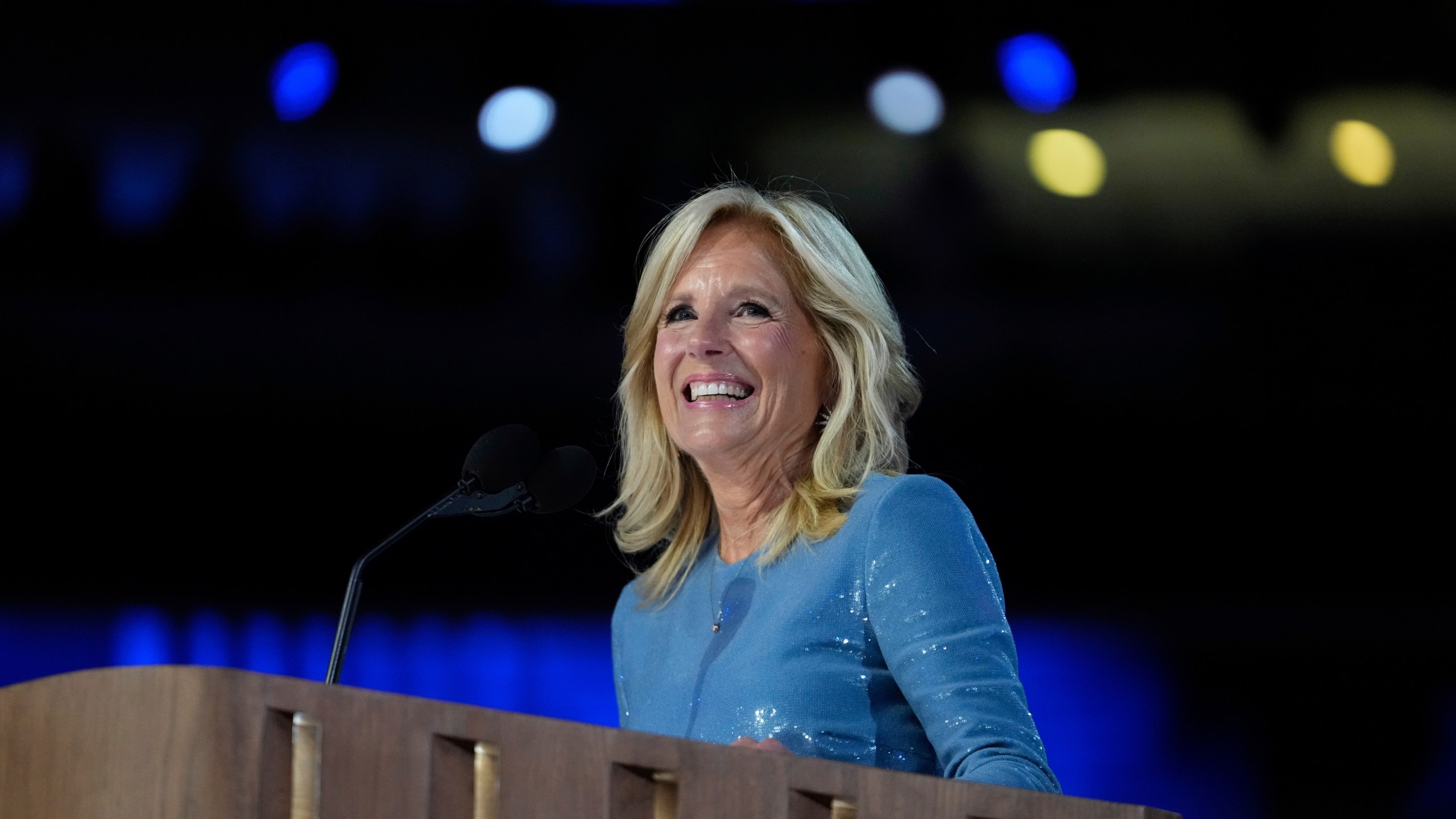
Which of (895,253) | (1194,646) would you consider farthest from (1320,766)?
(895,253)

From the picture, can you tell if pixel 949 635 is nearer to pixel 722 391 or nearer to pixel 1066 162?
pixel 722 391

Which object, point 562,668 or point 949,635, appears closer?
point 949,635

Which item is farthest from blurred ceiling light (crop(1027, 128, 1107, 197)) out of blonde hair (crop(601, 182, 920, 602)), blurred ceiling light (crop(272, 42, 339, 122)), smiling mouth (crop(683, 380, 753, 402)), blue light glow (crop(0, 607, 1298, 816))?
smiling mouth (crop(683, 380, 753, 402))

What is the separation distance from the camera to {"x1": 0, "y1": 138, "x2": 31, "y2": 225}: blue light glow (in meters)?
3.85

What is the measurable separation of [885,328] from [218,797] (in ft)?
4.04

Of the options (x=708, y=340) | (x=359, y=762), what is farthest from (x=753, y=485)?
(x=359, y=762)

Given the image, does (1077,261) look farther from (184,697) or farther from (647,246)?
(184,697)

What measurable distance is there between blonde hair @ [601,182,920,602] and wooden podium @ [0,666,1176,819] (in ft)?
2.78

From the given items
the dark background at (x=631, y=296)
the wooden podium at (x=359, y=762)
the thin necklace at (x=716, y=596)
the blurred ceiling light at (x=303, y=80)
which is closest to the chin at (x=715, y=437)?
the thin necklace at (x=716, y=596)

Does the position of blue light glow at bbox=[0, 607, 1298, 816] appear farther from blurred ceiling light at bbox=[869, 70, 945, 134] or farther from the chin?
the chin

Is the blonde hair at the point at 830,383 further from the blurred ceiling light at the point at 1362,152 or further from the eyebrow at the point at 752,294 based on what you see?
the blurred ceiling light at the point at 1362,152

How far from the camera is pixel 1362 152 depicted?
3.95m

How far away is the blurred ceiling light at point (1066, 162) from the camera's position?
4.01 meters

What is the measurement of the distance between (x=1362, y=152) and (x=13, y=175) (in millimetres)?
3477
